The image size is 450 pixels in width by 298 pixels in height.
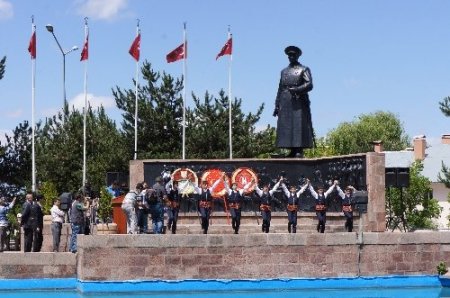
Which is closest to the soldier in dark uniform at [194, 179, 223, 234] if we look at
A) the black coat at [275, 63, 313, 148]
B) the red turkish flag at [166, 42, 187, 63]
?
the black coat at [275, 63, 313, 148]

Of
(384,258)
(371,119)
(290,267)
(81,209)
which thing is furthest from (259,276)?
(371,119)

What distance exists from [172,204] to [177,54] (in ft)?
43.0

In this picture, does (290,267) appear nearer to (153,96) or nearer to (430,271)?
(430,271)

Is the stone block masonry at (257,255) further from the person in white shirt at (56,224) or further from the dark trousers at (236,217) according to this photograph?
the dark trousers at (236,217)

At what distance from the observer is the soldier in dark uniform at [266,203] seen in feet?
81.3

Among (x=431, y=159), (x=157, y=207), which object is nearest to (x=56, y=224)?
(x=157, y=207)

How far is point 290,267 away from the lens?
2295cm

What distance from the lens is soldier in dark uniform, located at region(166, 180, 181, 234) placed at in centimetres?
2492

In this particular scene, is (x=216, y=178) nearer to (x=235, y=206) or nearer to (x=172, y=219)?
(x=235, y=206)

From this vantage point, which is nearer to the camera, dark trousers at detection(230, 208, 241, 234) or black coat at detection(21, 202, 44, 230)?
black coat at detection(21, 202, 44, 230)

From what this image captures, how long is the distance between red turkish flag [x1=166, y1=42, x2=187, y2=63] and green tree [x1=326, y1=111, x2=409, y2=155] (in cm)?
3831

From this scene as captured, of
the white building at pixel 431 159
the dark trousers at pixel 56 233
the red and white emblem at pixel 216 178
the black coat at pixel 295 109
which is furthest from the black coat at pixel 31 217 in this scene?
the white building at pixel 431 159

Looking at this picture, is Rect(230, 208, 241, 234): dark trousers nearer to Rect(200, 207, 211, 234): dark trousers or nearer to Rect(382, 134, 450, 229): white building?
Rect(200, 207, 211, 234): dark trousers

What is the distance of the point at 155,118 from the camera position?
46219 millimetres
